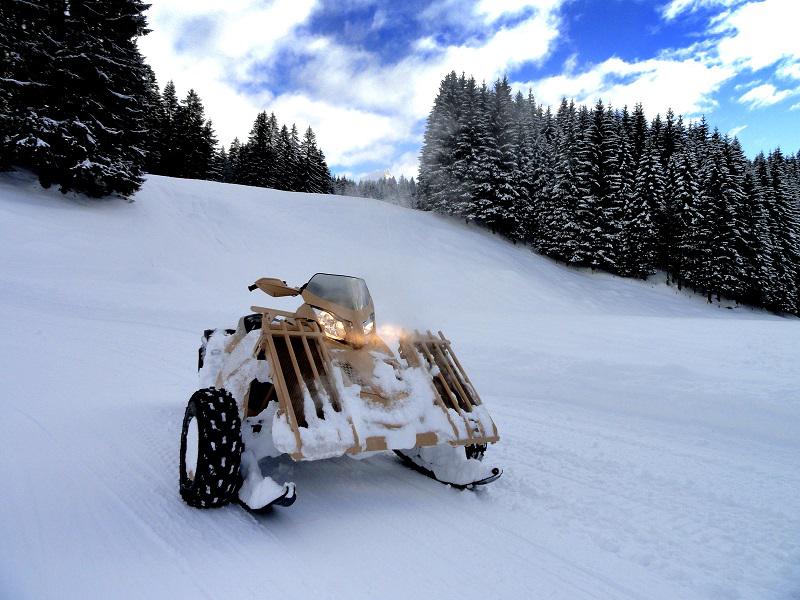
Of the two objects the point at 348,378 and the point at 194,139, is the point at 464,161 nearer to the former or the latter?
the point at 194,139

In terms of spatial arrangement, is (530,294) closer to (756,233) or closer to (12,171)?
(12,171)

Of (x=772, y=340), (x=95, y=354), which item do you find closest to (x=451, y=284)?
(x=772, y=340)

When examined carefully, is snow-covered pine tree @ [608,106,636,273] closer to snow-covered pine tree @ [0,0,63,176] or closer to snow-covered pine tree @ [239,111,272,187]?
snow-covered pine tree @ [0,0,63,176]

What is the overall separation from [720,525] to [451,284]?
59.7 ft

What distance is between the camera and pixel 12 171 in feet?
62.2

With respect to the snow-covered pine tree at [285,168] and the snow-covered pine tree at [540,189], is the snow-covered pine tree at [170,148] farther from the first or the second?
the snow-covered pine tree at [540,189]

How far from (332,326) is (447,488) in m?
1.72

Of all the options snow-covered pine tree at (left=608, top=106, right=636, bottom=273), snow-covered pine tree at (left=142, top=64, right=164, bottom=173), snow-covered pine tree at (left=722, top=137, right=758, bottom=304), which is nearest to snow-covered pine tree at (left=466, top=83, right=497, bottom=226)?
snow-covered pine tree at (left=608, top=106, right=636, bottom=273)

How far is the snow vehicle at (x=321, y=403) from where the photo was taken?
3.08 m

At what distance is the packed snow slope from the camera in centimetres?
265

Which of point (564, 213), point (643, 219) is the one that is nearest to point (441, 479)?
point (564, 213)

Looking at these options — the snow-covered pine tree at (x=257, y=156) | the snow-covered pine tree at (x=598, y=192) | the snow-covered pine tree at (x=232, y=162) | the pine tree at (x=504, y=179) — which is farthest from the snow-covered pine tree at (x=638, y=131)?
the snow-covered pine tree at (x=232, y=162)

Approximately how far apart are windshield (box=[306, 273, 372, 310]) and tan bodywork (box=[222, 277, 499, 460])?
0.07 metres

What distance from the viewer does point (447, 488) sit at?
3.92 meters
